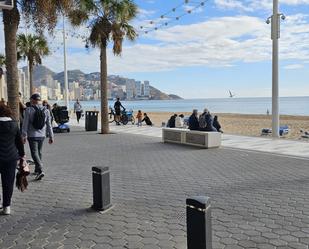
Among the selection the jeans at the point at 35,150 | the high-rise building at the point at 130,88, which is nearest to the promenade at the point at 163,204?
the jeans at the point at 35,150

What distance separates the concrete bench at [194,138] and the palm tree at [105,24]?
511cm

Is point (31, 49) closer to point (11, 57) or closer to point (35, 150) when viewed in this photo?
point (11, 57)

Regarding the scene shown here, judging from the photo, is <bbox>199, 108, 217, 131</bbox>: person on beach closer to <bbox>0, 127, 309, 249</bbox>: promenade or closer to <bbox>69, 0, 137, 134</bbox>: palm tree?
<bbox>0, 127, 309, 249</bbox>: promenade

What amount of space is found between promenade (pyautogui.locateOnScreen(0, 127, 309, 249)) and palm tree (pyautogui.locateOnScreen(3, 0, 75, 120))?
2.09 m

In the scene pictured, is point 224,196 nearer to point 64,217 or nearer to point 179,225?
point 179,225

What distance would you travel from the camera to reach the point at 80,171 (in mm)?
9609

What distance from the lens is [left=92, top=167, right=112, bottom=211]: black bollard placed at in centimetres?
602

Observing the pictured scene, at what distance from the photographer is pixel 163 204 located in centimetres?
641

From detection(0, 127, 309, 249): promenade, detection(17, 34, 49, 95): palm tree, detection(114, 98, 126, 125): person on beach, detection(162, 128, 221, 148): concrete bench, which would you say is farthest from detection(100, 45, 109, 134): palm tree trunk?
detection(17, 34, 49, 95): palm tree

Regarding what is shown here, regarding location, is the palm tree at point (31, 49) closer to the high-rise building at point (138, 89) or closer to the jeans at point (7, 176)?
the jeans at point (7, 176)

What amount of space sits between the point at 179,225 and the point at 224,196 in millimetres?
1703

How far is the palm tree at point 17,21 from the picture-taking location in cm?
983

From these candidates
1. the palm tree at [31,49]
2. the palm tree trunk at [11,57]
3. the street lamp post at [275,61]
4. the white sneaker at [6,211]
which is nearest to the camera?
the white sneaker at [6,211]

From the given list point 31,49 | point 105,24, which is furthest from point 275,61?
point 31,49
